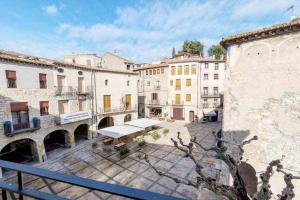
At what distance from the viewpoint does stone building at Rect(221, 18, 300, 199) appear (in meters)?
7.58

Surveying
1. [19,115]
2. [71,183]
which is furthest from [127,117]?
[71,183]

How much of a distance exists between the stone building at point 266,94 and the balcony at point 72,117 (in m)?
15.5

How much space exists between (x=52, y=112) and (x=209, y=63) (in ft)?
83.2

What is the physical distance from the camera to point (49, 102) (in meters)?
16.1

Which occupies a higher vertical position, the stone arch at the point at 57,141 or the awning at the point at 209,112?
the awning at the point at 209,112

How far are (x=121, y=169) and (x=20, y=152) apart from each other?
42.4ft

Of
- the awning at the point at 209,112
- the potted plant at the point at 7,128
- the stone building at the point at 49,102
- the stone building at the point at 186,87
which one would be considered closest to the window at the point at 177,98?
the stone building at the point at 186,87

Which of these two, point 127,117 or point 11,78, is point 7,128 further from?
point 127,117

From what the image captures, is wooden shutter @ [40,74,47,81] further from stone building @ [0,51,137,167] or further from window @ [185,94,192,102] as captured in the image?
window @ [185,94,192,102]

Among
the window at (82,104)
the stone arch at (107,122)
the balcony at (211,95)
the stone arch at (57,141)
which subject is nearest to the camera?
the stone arch at (57,141)

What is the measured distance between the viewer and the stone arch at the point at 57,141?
18.1 metres

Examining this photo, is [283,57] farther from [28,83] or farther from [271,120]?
[28,83]

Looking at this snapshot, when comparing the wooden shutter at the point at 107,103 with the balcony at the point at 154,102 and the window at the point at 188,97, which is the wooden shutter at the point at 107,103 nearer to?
the balcony at the point at 154,102

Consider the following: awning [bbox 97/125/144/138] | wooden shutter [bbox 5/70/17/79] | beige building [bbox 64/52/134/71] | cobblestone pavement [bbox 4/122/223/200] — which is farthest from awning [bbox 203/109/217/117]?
wooden shutter [bbox 5/70/17/79]
